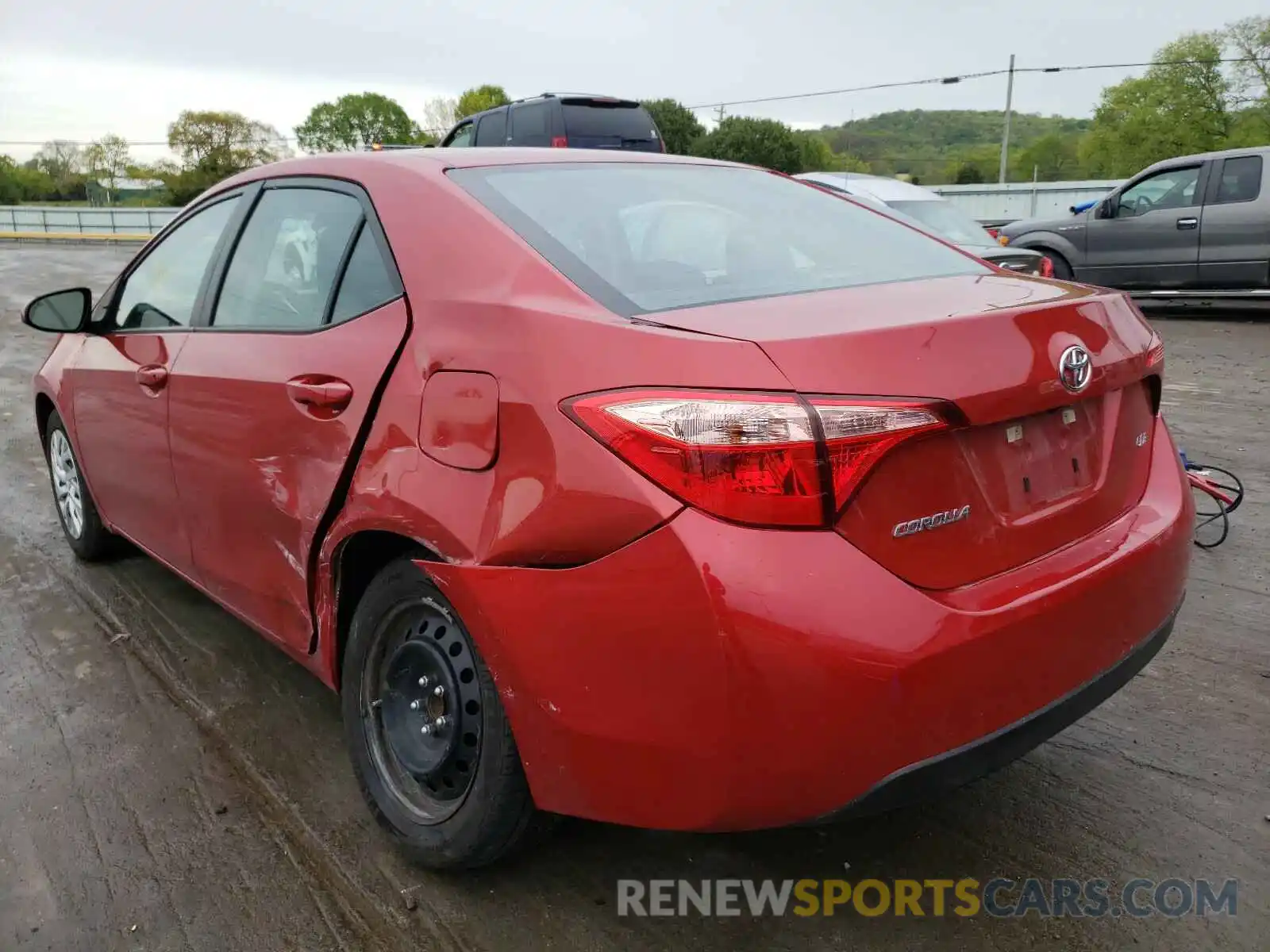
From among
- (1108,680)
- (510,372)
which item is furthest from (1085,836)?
(510,372)

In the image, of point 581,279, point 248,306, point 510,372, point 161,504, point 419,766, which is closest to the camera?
point 510,372

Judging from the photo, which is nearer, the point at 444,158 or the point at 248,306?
the point at 444,158

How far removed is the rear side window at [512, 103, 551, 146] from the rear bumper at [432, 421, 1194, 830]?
39.2 feet

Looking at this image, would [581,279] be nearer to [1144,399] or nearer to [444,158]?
[444,158]

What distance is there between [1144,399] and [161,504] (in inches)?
117

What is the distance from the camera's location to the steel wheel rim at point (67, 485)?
430cm

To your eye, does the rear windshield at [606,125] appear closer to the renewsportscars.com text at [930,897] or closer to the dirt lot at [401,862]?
the dirt lot at [401,862]

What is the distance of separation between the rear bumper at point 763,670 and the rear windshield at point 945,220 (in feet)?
28.6

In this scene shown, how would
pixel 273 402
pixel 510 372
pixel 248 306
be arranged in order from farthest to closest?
pixel 248 306, pixel 273 402, pixel 510 372

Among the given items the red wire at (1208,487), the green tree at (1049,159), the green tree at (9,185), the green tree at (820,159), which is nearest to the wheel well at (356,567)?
the red wire at (1208,487)

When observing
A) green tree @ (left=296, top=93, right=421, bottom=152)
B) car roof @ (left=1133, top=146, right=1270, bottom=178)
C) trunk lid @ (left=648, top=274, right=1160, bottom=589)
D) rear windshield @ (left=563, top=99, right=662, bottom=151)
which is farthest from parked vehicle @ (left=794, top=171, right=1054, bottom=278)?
green tree @ (left=296, top=93, right=421, bottom=152)

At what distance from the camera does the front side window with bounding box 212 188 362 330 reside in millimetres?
2605

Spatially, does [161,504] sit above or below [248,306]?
below

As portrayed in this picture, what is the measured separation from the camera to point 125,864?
2391 millimetres
